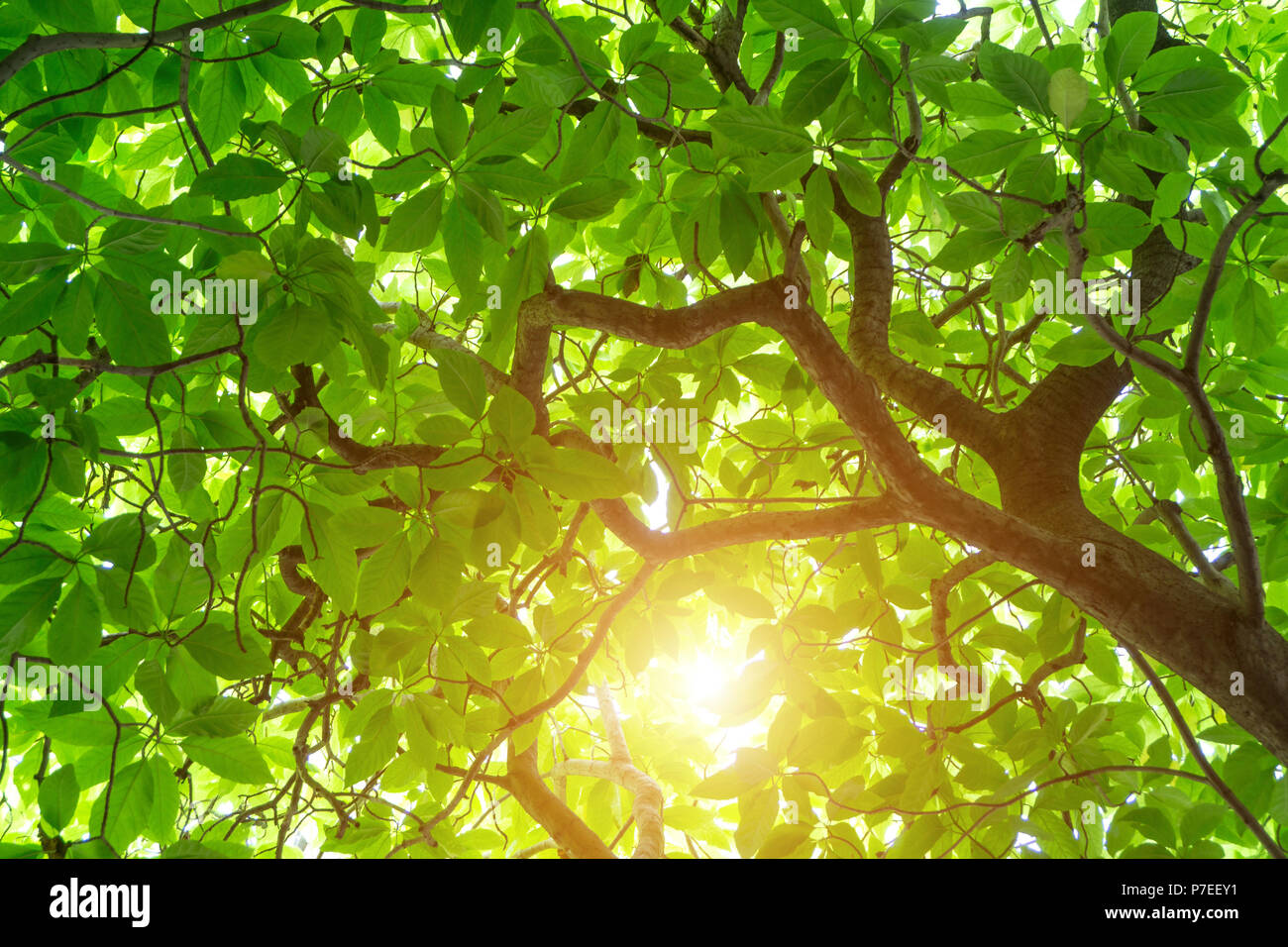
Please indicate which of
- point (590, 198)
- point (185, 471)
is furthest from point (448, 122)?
point (185, 471)

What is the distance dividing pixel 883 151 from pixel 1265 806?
177 cm

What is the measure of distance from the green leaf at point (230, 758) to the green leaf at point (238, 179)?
0.95m

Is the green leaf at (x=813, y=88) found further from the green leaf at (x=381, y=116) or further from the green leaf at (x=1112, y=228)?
the green leaf at (x=381, y=116)

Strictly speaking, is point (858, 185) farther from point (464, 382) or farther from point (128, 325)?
point (128, 325)

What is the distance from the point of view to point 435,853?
2.09 meters

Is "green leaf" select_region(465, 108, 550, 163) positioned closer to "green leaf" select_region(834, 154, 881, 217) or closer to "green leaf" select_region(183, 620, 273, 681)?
"green leaf" select_region(834, 154, 881, 217)

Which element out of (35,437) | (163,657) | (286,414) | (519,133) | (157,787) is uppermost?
(519,133)

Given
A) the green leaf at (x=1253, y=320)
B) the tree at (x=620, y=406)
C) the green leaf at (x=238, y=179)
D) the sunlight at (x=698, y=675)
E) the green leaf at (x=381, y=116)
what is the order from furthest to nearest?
the sunlight at (x=698, y=675)
the green leaf at (x=381, y=116)
the green leaf at (x=1253, y=320)
the tree at (x=620, y=406)
the green leaf at (x=238, y=179)

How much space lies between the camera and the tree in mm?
1257

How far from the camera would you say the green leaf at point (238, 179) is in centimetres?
115

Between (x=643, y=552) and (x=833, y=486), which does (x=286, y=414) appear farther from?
(x=833, y=486)

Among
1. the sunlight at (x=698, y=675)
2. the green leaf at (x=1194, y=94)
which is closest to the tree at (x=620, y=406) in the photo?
the green leaf at (x=1194, y=94)

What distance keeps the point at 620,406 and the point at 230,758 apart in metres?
1.16
